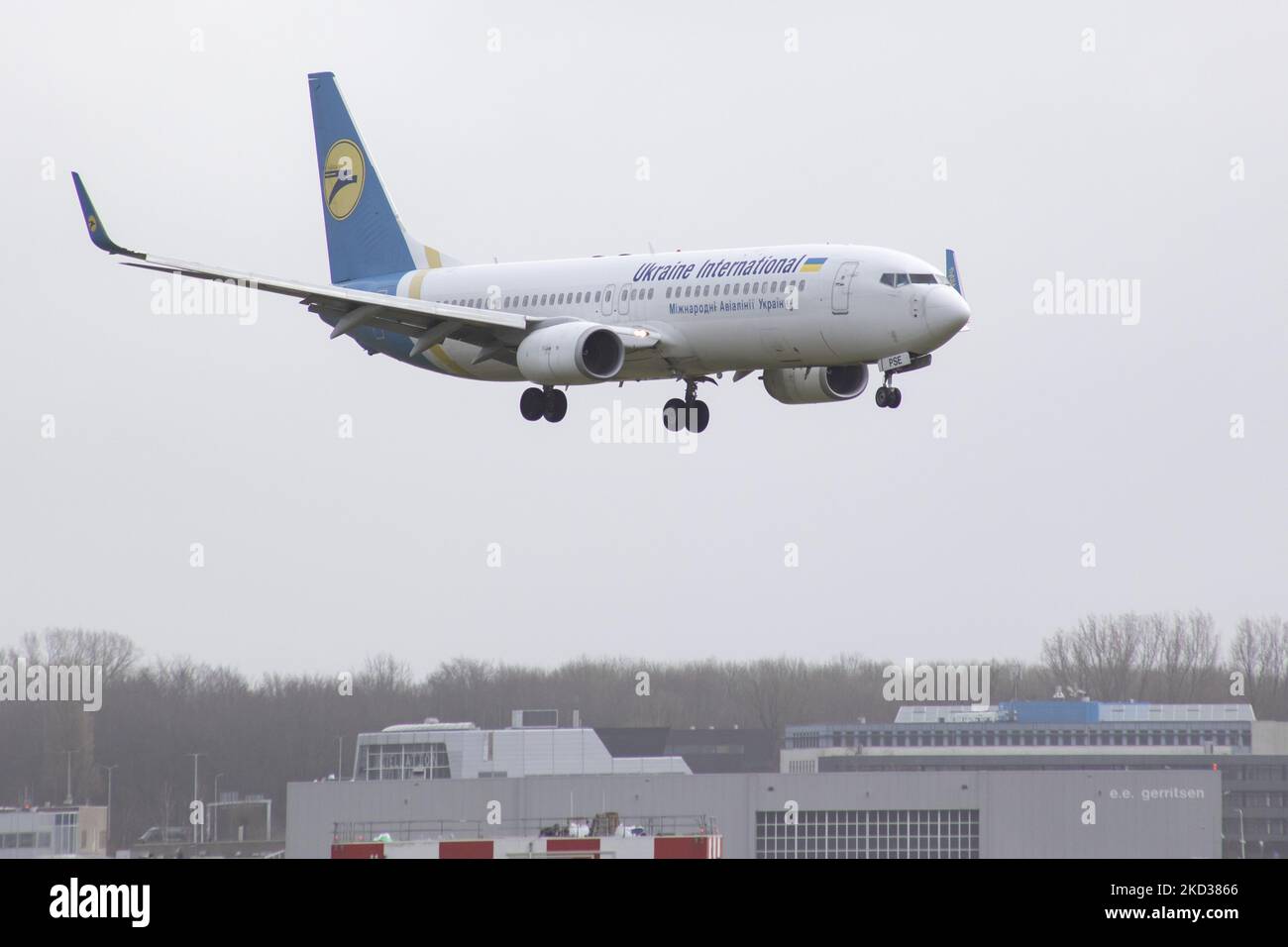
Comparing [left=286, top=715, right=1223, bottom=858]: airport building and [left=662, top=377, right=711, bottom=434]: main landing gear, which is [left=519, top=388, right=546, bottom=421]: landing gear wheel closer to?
[left=662, top=377, right=711, bottom=434]: main landing gear

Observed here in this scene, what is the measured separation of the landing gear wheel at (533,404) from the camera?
203ft

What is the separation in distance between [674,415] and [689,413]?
0.42 metres

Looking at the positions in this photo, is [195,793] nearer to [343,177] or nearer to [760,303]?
[343,177]

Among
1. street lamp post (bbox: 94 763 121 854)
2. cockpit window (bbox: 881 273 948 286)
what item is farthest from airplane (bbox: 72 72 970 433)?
street lamp post (bbox: 94 763 121 854)

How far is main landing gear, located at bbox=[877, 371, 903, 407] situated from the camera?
53688mm

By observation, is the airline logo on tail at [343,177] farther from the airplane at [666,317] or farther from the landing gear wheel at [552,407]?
the landing gear wheel at [552,407]

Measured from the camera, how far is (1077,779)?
79.9 m

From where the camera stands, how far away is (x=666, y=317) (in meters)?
57.7

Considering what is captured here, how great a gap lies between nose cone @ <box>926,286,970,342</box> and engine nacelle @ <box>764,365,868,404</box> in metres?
4.94

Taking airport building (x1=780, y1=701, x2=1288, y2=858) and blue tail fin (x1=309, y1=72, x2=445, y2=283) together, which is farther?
airport building (x1=780, y1=701, x2=1288, y2=858)

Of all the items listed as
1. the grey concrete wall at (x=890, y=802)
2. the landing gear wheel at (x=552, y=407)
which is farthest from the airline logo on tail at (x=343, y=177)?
the grey concrete wall at (x=890, y=802)
